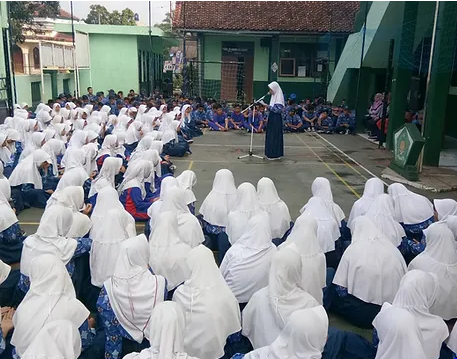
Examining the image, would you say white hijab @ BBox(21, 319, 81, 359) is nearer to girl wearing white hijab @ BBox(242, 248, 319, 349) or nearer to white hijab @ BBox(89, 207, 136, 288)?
girl wearing white hijab @ BBox(242, 248, 319, 349)

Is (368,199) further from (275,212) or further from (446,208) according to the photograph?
(275,212)

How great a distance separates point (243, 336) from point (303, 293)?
59 cm

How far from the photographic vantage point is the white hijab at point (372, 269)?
12.3ft

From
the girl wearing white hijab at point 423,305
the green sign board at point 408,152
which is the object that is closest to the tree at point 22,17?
the green sign board at point 408,152

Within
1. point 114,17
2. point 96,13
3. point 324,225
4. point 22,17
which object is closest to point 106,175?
point 324,225

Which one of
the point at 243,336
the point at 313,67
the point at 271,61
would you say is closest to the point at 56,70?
the point at 271,61

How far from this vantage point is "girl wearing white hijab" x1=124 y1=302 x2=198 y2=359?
7.32 feet

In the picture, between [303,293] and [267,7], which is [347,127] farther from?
[303,293]

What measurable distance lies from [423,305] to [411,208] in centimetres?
239

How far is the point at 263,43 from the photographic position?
1975 cm

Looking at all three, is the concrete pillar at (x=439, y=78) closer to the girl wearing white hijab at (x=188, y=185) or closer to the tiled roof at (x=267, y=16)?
the girl wearing white hijab at (x=188, y=185)

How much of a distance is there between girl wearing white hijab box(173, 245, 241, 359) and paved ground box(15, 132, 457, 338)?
3475 millimetres

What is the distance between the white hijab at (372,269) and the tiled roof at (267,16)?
51.8 ft

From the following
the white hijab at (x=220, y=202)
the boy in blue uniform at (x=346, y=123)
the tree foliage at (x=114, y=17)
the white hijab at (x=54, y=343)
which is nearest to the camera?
the white hijab at (x=54, y=343)
